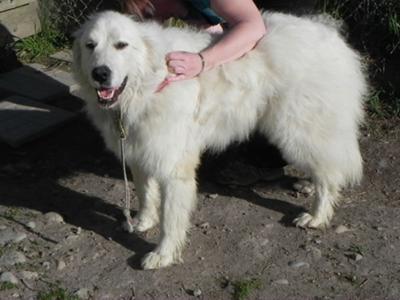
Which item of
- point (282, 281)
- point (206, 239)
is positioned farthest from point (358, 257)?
point (206, 239)

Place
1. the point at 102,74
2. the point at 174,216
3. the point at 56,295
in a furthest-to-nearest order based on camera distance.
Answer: the point at 174,216 → the point at 56,295 → the point at 102,74

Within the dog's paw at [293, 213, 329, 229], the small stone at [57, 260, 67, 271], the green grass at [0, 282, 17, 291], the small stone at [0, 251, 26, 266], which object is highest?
the dog's paw at [293, 213, 329, 229]

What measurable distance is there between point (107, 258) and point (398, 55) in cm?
306

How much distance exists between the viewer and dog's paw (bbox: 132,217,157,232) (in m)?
3.85

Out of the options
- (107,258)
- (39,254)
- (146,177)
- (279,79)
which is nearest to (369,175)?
(279,79)

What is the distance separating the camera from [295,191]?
4.26m

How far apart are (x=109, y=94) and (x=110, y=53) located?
0.21m

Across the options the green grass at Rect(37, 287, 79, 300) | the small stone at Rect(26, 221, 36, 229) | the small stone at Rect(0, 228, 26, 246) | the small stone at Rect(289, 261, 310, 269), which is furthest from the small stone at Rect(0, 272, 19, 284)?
the small stone at Rect(289, 261, 310, 269)

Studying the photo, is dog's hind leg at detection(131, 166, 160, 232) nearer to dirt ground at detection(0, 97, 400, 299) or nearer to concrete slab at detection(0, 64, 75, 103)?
dirt ground at detection(0, 97, 400, 299)

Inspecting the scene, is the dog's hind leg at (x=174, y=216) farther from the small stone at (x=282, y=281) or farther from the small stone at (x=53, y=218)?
the small stone at (x=53, y=218)

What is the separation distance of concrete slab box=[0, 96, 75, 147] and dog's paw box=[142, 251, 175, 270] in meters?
1.72

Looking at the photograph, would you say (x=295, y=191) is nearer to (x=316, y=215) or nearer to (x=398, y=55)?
(x=316, y=215)

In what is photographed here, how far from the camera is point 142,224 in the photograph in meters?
3.86

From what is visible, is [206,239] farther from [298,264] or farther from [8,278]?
[8,278]
